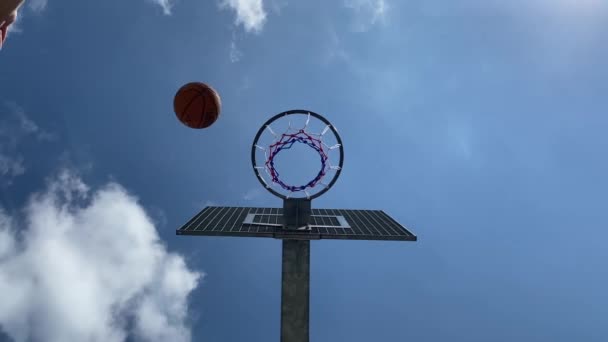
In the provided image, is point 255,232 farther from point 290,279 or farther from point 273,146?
point 273,146

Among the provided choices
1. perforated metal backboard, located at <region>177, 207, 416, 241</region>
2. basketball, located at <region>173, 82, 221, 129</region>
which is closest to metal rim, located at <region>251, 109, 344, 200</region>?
perforated metal backboard, located at <region>177, 207, 416, 241</region>

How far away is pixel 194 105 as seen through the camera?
10.8 m

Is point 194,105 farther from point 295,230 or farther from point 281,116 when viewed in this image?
point 295,230

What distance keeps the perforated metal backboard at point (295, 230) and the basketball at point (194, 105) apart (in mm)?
4798

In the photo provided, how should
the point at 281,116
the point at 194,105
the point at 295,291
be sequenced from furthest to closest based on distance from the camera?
the point at 295,291 → the point at 281,116 → the point at 194,105

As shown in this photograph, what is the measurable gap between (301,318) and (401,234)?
17.2 ft

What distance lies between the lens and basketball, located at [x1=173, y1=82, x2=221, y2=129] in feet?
35.3

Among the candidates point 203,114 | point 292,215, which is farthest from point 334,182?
point 203,114

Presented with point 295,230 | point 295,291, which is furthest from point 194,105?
point 295,291

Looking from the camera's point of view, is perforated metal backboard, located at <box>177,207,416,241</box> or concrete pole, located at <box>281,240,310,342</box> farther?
concrete pole, located at <box>281,240,310,342</box>

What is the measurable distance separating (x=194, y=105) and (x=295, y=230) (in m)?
6.21

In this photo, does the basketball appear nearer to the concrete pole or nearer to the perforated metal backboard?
the perforated metal backboard

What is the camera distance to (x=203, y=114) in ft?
35.4

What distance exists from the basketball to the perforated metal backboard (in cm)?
480
